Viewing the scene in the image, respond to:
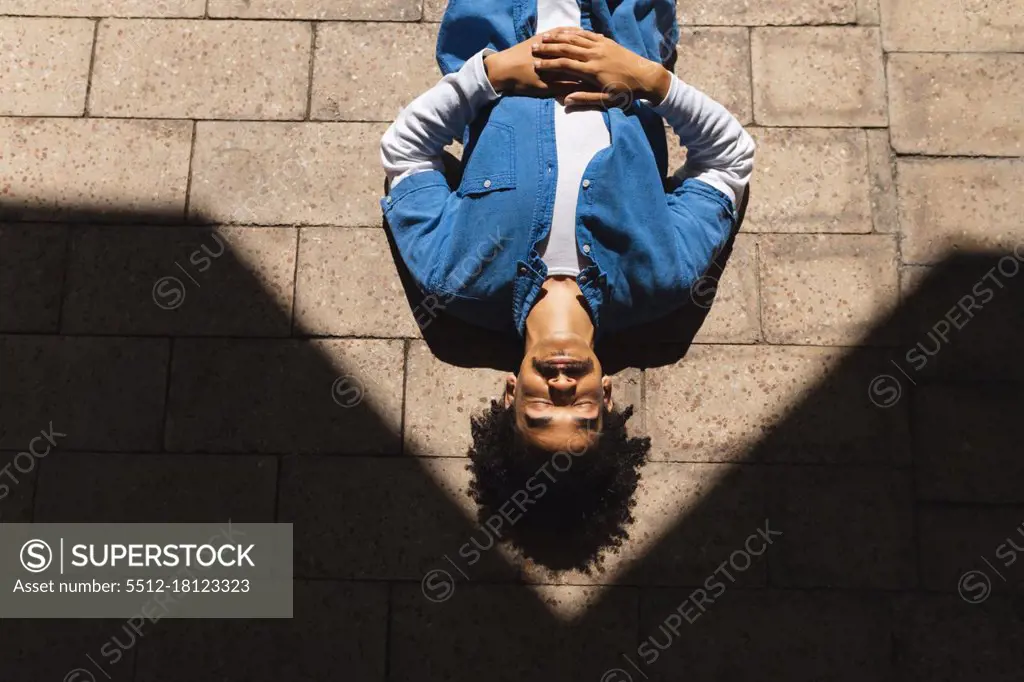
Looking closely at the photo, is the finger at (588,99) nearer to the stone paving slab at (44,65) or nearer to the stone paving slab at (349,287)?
the stone paving slab at (349,287)

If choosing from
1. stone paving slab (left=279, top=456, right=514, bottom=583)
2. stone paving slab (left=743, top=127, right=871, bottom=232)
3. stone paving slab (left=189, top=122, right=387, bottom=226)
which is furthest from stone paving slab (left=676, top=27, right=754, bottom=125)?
stone paving slab (left=279, top=456, right=514, bottom=583)

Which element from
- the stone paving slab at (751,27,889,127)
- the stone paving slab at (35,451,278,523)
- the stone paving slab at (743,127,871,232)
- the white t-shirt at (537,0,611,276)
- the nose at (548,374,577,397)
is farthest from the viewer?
the stone paving slab at (751,27,889,127)

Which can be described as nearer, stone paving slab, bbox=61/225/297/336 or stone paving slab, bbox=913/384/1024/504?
stone paving slab, bbox=913/384/1024/504

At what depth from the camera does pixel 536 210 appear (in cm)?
383

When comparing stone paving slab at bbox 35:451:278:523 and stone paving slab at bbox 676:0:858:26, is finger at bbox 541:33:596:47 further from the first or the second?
stone paving slab at bbox 35:451:278:523

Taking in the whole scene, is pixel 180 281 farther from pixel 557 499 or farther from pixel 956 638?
pixel 956 638

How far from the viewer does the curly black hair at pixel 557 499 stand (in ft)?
13.1

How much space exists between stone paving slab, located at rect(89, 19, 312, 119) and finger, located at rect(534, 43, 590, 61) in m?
1.26

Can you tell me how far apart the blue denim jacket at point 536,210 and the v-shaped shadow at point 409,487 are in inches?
18.8

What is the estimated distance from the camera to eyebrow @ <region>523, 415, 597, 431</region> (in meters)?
3.57

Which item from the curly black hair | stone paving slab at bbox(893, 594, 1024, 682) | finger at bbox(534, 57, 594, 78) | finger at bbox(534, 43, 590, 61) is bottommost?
stone paving slab at bbox(893, 594, 1024, 682)

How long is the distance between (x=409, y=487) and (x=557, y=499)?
0.67 meters

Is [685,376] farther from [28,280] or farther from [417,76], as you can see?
[28,280]

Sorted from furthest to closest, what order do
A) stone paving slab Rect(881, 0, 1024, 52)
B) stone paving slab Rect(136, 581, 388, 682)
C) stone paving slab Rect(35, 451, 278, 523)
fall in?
stone paving slab Rect(881, 0, 1024, 52) < stone paving slab Rect(35, 451, 278, 523) < stone paving slab Rect(136, 581, 388, 682)
